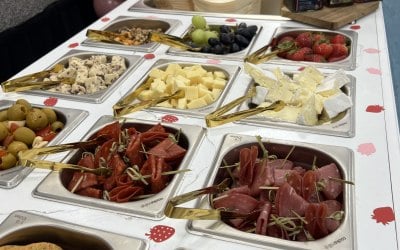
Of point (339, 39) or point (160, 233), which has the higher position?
point (339, 39)

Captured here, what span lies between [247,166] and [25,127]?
61 cm

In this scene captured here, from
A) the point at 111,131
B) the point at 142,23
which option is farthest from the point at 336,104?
the point at 142,23

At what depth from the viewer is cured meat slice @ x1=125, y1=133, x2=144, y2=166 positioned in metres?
1.01

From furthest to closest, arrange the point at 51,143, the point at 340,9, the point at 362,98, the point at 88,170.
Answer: the point at 340,9
the point at 362,98
the point at 51,143
the point at 88,170

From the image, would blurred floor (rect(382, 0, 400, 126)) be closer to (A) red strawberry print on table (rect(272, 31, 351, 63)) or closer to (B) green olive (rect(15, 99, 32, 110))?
(A) red strawberry print on table (rect(272, 31, 351, 63))

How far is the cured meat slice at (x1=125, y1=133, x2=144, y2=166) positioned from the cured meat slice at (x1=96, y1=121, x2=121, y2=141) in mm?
57

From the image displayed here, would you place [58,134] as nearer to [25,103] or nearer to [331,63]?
[25,103]

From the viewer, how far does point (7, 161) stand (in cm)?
103

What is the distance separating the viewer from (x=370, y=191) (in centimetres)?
88

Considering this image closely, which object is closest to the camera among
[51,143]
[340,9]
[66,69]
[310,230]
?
[310,230]

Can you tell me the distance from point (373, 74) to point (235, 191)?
0.67 meters

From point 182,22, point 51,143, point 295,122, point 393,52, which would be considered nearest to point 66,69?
point 51,143

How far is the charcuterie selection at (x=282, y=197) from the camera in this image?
2.65ft

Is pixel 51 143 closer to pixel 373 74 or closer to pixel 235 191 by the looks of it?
pixel 235 191
